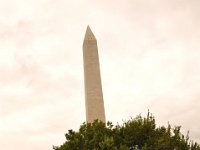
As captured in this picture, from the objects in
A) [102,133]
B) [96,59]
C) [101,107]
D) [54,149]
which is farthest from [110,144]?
[96,59]

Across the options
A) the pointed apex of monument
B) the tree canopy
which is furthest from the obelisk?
the tree canopy

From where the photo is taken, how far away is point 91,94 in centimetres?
4544

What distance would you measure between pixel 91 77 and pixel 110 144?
12.1m

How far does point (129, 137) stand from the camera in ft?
120

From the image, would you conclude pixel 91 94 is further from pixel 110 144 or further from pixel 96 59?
pixel 110 144

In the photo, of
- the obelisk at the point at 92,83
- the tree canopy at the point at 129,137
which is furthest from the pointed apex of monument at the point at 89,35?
the tree canopy at the point at 129,137

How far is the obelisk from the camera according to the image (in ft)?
148

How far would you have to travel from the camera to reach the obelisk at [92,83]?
4512 centimetres

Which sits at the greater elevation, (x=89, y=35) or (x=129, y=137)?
(x=89, y=35)

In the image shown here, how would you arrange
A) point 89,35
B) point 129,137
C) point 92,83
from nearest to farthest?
point 129,137, point 92,83, point 89,35

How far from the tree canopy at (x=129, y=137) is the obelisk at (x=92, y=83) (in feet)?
22.1

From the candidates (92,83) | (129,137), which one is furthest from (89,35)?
(129,137)

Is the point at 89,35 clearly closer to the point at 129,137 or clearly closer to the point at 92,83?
the point at 92,83

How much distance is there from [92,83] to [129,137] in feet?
34.2
